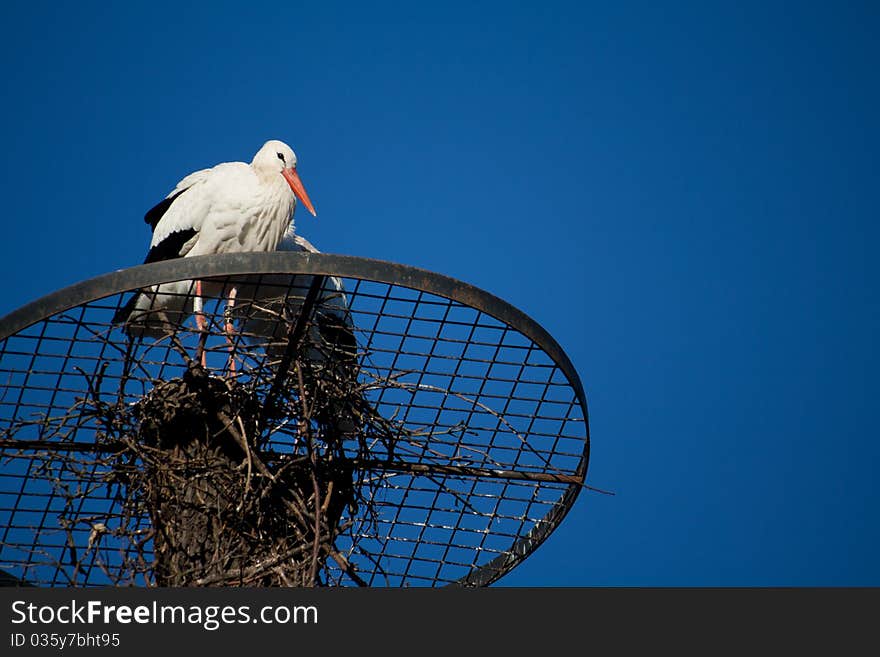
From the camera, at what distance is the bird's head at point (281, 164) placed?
7066 millimetres

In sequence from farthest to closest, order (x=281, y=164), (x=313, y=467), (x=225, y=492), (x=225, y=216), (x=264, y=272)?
(x=281, y=164), (x=225, y=216), (x=225, y=492), (x=313, y=467), (x=264, y=272)

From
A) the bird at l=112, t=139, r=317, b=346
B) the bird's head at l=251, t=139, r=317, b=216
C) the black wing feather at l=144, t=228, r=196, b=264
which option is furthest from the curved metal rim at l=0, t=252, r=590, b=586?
the bird's head at l=251, t=139, r=317, b=216

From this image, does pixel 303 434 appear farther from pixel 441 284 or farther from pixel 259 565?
pixel 441 284

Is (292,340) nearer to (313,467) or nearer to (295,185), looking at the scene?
(313,467)

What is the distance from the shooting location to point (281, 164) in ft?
23.3

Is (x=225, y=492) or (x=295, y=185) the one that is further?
(x=295, y=185)

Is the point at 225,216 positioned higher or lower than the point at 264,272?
higher

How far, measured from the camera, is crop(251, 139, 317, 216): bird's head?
7.07 meters

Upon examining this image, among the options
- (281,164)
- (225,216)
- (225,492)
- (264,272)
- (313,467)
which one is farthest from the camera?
(281,164)

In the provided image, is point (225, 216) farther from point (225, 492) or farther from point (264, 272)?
point (264, 272)

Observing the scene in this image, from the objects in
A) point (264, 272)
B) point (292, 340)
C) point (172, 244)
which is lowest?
point (264, 272)

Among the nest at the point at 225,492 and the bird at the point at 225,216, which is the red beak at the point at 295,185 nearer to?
the bird at the point at 225,216

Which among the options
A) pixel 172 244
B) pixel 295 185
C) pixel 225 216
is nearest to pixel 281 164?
pixel 295 185

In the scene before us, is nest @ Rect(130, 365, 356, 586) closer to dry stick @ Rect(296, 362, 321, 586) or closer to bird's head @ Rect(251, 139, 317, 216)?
dry stick @ Rect(296, 362, 321, 586)
